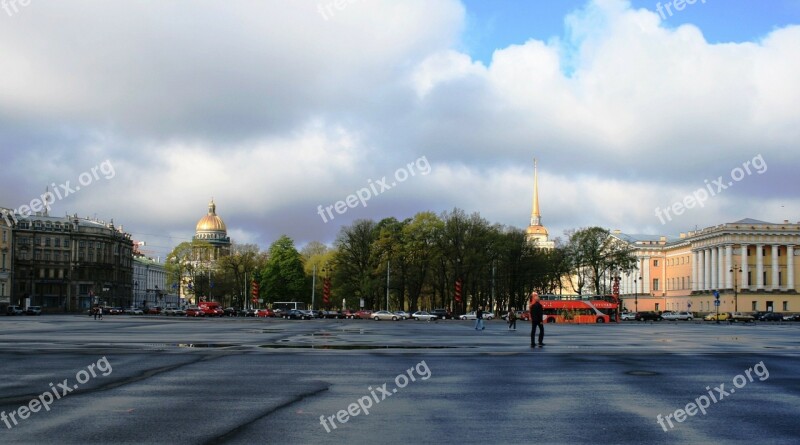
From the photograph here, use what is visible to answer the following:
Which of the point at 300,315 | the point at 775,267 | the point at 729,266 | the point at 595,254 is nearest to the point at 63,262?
the point at 300,315

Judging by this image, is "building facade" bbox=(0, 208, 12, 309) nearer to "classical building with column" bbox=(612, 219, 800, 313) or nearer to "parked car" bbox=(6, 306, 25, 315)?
"parked car" bbox=(6, 306, 25, 315)

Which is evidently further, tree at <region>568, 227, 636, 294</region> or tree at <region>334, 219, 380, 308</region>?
tree at <region>568, 227, 636, 294</region>

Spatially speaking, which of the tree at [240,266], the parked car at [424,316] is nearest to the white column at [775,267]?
the parked car at [424,316]

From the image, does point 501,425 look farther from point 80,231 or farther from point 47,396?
point 80,231

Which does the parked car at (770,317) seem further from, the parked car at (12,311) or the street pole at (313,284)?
the parked car at (12,311)

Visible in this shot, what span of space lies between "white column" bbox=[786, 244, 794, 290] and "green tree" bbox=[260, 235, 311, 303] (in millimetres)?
81750

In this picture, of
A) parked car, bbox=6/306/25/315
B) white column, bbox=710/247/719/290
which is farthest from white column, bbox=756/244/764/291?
parked car, bbox=6/306/25/315

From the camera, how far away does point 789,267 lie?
13200 cm

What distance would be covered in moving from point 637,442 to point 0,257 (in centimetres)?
14394

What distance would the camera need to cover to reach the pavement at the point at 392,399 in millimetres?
10039

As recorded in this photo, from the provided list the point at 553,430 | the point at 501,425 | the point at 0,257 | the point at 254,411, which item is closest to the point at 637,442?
the point at 553,430

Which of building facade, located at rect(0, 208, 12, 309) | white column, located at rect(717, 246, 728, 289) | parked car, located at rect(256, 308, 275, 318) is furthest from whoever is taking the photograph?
building facade, located at rect(0, 208, 12, 309)

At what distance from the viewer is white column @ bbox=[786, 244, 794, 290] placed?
132 m

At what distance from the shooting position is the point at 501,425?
10.7 metres
